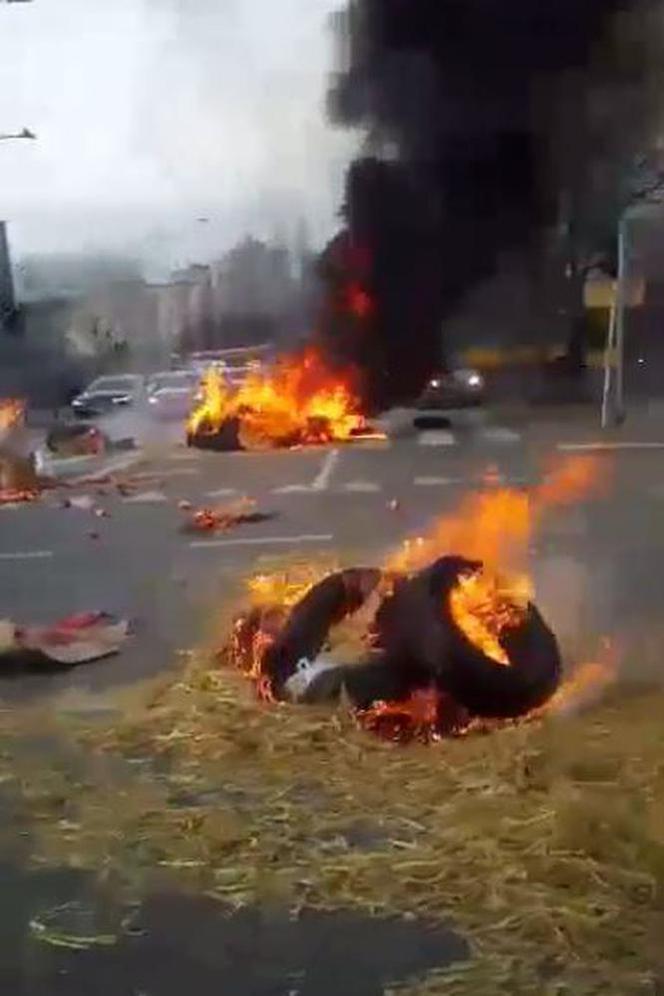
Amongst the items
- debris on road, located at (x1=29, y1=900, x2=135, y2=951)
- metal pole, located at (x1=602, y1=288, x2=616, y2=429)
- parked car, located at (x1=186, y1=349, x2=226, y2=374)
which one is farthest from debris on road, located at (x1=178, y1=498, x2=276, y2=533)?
debris on road, located at (x1=29, y1=900, x2=135, y2=951)

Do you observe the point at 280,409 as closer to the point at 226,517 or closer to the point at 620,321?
the point at 226,517

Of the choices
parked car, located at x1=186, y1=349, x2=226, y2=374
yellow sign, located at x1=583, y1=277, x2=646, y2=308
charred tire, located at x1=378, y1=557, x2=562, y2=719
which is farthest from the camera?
parked car, located at x1=186, y1=349, x2=226, y2=374

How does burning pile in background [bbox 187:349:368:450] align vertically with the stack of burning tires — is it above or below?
above

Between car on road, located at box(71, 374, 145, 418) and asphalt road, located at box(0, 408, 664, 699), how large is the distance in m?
0.15

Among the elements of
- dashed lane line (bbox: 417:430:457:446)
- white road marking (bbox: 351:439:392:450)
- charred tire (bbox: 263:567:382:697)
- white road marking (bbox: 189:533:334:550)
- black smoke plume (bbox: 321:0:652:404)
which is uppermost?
black smoke plume (bbox: 321:0:652:404)

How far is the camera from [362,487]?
4.43 metres

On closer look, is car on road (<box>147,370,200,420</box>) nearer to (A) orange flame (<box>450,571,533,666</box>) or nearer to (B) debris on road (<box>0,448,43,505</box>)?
(B) debris on road (<box>0,448,43,505</box>)

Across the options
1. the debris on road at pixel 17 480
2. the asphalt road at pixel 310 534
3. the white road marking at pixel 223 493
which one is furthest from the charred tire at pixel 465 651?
the debris on road at pixel 17 480

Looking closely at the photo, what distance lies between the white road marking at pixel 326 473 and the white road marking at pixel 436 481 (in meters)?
0.25

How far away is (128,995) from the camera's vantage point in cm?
279

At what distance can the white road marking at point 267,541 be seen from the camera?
4414mm

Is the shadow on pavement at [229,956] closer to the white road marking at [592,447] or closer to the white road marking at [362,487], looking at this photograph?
the white road marking at [362,487]

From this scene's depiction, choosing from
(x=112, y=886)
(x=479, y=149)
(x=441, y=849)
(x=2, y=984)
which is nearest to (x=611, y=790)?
(x=441, y=849)

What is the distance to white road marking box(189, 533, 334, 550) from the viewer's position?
14.5 feet
